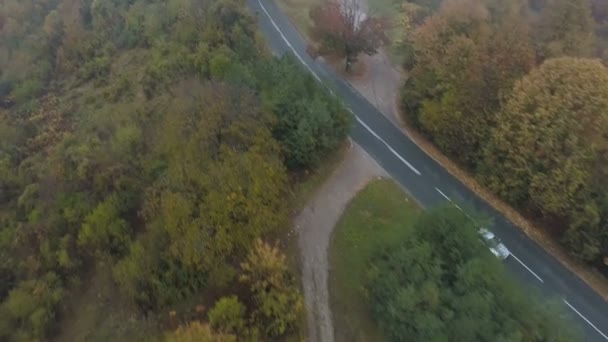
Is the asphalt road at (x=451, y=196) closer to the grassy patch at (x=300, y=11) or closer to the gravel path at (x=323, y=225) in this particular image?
the gravel path at (x=323, y=225)

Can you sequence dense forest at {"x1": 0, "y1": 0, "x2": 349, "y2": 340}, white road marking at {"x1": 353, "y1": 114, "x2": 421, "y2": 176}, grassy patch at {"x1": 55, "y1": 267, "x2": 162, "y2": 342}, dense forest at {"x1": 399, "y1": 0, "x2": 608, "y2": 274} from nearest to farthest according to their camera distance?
dense forest at {"x1": 0, "y1": 0, "x2": 349, "y2": 340}, grassy patch at {"x1": 55, "y1": 267, "x2": 162, "y2": 342}, dense forest at {"x1": 399, "y1": 0, "x2": 608, "y2": 274}, white road marking at {"x1": 353, "y1": 114, "x2": 421, "y2": 176}

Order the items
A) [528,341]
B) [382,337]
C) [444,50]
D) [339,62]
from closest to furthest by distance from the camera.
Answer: [528,341] < [382,337] < [444,50] < [339,62]

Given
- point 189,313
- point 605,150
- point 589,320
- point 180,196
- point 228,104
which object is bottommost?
point 189,313

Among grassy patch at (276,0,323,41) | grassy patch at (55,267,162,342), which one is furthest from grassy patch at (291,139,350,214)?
grassy patch at (276,0,323,41)

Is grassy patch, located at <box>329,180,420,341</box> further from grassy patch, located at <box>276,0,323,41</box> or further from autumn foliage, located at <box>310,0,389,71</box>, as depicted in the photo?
grassy patch, located at <box>276,0,323,41</box>

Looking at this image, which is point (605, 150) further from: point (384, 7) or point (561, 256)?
point (384, 7)

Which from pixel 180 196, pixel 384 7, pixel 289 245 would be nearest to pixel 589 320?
pixel 289 245
